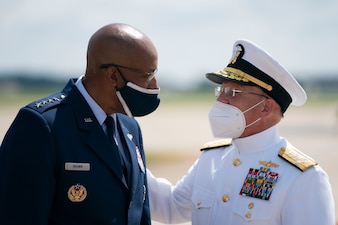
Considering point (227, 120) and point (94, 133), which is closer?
point (94, 133)

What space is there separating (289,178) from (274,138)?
0.36 m

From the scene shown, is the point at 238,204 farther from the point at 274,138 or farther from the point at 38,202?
the point at 38,202

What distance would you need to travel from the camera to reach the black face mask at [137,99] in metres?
3.49

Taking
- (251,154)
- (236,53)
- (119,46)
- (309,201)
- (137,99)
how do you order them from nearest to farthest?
1. (119,46)
2. (137,99)
3. (309,201)
4. (251,154)
5. (236,53)

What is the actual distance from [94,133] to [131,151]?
32 cm

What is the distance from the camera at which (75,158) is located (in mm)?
3355

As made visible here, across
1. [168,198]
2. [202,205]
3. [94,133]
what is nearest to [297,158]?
[202,205]

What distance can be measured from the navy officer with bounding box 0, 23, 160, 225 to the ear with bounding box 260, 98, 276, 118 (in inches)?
29.7

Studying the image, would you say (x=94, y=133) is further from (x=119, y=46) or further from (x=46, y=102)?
(x=119, y=46)

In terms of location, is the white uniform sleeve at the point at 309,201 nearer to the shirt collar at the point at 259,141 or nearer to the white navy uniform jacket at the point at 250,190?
the white navy uniform jacket at the point at 250,190

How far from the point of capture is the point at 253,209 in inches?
154

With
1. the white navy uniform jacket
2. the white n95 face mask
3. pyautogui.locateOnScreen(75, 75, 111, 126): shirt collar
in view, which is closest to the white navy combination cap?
the white n95 face mask

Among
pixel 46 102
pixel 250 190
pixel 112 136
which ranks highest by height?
pixel 46 102

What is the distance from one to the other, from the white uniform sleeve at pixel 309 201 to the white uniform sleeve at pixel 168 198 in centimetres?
80
